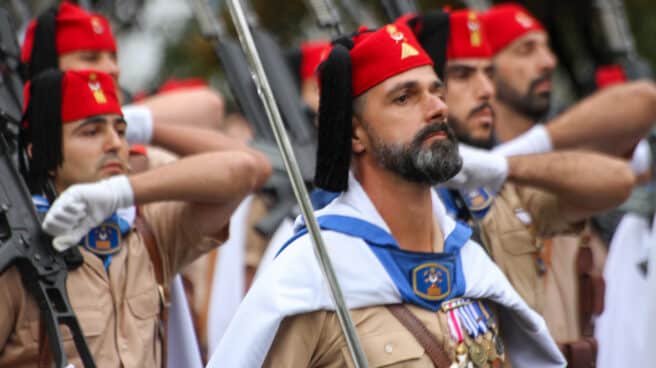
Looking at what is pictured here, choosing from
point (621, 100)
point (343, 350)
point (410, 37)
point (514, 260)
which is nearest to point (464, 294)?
point (343, 350)

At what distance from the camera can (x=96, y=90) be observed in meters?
4.46

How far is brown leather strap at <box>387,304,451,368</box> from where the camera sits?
3.59 meters

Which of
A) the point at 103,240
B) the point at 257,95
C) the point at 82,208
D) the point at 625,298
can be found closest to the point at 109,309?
the point at 103,240

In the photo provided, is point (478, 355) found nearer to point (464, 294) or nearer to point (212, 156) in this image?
point (464, 294)

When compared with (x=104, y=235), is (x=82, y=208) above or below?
above

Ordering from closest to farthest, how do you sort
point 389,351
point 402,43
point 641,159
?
1. point 389,351
2. point 402,43
3. point 641,159

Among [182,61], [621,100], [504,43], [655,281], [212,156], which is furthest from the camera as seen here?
[182,61]

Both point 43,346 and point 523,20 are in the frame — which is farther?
point 523,20

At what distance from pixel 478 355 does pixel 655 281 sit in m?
1.58

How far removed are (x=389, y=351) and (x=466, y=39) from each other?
85.9 inches

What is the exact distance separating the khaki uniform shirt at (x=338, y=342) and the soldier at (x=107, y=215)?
0.79 meters

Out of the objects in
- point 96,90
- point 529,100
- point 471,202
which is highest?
point 96,90

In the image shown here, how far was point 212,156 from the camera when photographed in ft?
15.3

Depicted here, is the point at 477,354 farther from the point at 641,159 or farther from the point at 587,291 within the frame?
the point at 641,159
